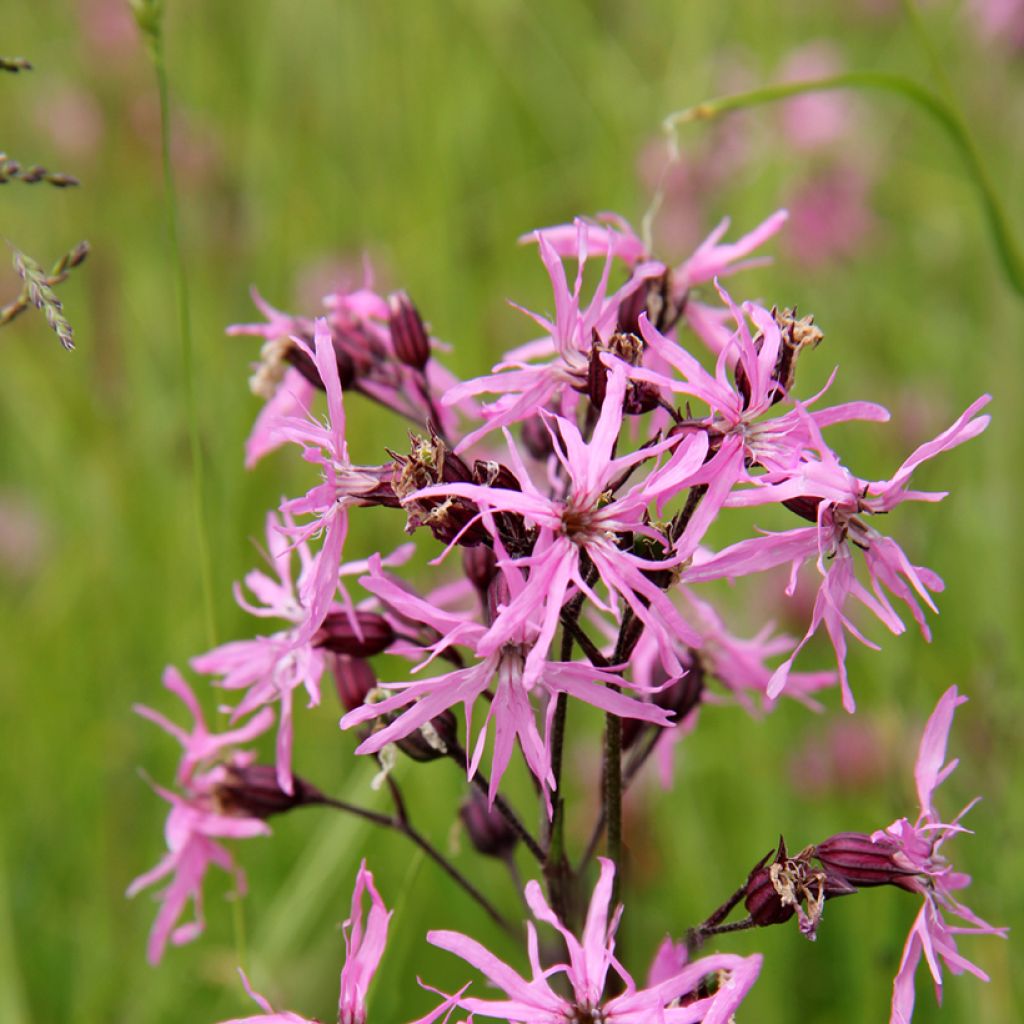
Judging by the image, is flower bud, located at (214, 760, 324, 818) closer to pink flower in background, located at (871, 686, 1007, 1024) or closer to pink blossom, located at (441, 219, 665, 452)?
pink blossom, located at (441, 219, 665, 452)

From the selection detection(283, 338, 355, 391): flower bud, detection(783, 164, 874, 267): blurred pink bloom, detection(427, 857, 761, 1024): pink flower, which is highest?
detection(783, 164, 874, 267): blurred pink bloom

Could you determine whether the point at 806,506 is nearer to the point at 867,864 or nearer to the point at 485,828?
the point at 867,864

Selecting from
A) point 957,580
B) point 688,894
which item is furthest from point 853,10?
point 688,894

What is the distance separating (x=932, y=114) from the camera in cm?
227

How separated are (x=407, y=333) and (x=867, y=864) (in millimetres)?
995

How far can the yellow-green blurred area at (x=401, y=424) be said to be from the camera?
3.10 m

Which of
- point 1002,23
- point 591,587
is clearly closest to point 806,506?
point 591,587

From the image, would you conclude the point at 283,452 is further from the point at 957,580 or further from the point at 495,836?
the point at 495,836

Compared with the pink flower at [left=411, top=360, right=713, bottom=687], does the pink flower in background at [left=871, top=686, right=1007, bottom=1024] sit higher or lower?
lower

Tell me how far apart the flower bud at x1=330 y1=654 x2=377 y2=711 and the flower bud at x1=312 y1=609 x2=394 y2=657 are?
0.20 ft

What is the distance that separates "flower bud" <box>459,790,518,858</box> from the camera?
1.99 m

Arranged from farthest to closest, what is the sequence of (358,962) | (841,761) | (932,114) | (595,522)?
(841,761) < (932,114) < (358,962) < (595,522)

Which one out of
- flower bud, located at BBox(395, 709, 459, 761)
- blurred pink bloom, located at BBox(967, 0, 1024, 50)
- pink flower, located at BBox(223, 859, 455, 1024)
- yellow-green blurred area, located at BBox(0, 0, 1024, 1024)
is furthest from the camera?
blurred pink bloom, located at BBox(967, 0, 1024, 50)

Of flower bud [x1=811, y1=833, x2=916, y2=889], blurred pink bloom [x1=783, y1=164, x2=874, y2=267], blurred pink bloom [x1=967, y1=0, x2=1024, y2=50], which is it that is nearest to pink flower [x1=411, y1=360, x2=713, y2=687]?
flower bud [x1=811, y1=833, x2=916, y2=889]
